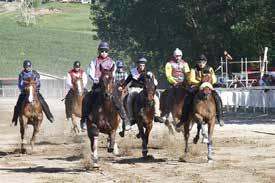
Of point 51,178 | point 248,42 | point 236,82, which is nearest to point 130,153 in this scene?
point 51,178

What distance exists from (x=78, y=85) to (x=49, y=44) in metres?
117

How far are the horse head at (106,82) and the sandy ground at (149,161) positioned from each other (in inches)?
61.0


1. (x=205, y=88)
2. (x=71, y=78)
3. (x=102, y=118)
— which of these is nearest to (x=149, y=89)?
(x=205, y=88)

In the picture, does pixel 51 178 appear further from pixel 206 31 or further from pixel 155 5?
pixel 155 5

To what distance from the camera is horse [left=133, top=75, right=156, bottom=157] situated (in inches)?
734

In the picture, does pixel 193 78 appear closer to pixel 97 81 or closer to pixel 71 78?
pixel 97 81

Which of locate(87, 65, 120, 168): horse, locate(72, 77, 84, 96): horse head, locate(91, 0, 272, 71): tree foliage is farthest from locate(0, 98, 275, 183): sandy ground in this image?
locate(91, 0, 272, 71): tree foliage

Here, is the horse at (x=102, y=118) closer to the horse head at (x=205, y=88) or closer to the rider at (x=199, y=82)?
the horse head at (x=205, y=88)

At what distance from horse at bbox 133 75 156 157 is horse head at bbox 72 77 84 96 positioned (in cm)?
690

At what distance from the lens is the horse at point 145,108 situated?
18.7 meters

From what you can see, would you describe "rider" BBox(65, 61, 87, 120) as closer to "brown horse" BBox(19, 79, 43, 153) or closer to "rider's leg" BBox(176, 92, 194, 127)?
"brown horse" BBox(19, 79, 43, 153)

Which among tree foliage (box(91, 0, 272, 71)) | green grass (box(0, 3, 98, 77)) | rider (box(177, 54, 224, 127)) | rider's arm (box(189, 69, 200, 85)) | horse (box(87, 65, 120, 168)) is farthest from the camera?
green grass (box(0, 3, 98, 77))

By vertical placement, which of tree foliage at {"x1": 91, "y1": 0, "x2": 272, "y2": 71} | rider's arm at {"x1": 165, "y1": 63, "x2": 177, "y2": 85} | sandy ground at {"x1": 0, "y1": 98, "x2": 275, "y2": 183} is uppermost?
tree foliage at {"x1": 91, "y1": 0, "x2": 272, "y2": 71}

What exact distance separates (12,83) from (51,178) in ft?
282
